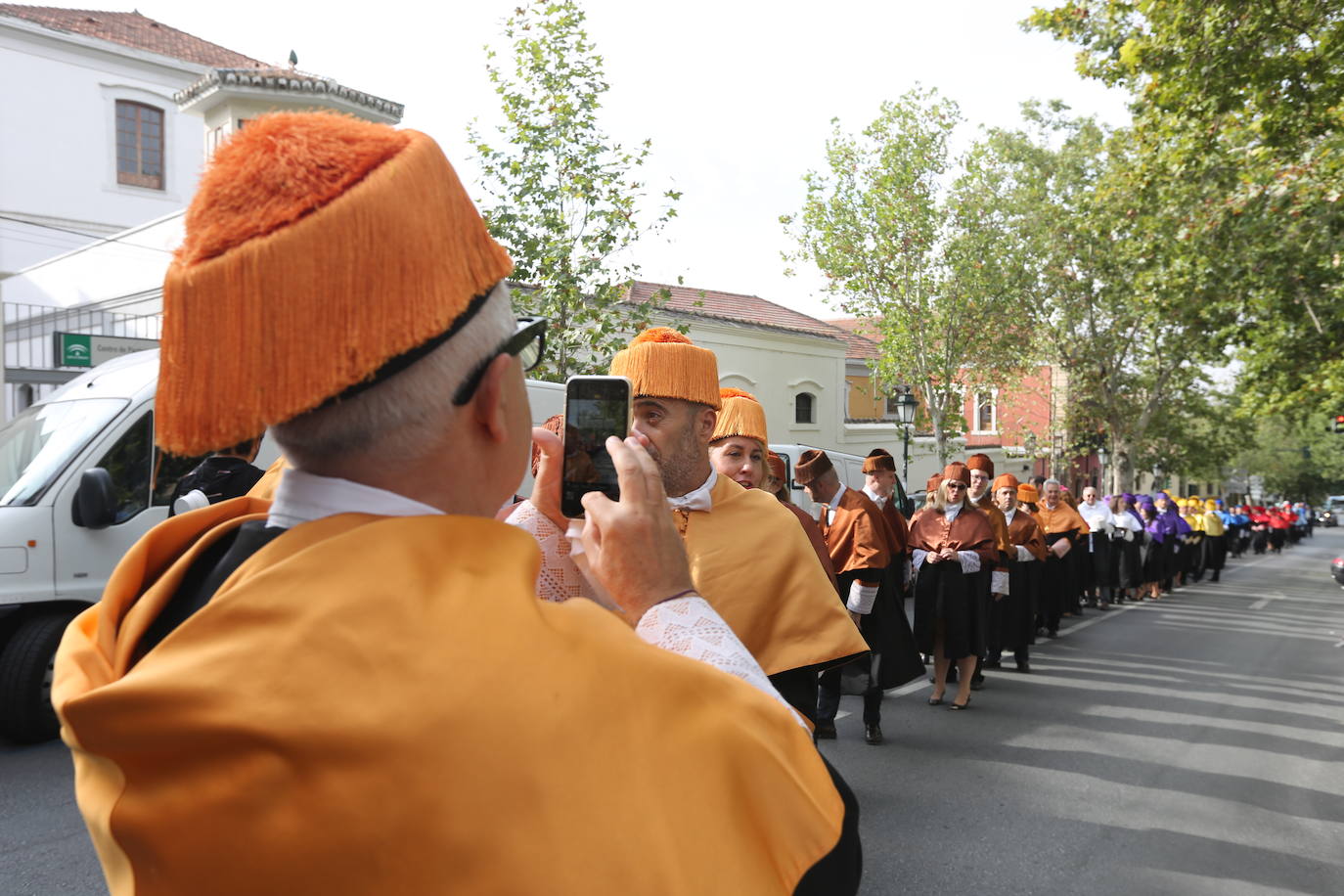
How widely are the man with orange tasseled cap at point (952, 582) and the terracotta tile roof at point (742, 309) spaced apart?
57.4 feet

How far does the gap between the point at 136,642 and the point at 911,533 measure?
28.8ft

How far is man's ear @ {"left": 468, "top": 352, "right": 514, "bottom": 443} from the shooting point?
1.21 metres

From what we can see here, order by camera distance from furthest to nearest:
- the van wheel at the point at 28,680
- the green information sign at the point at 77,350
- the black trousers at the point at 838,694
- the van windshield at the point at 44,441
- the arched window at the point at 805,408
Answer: the arched window at the point at 805,408, the green information sign at the point at 77,350, the black trousers at the point at 838,694, the van windshield at the point at 44,441, the van wheel at the point at 28,680

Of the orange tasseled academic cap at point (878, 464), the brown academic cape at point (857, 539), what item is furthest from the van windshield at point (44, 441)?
the orange tasseled academic cap at point (878, 464)

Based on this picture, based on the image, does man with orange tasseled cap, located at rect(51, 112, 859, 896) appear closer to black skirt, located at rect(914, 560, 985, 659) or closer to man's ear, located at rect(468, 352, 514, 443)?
man's ear, located at rect(468, 352, 514, 443)

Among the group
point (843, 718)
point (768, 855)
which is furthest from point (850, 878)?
point (843, 718)

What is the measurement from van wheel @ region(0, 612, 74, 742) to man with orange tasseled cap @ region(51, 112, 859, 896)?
6.36 m

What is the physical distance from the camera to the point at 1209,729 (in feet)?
27.4

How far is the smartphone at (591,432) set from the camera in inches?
62.6

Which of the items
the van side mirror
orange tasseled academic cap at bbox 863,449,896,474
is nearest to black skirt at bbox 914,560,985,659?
orange tasseled academic cap at bbox 863,449,896,474

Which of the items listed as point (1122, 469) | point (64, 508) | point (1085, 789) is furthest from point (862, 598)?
point (1122, 469)

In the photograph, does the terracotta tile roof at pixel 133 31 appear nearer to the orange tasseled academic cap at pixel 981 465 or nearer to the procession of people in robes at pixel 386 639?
the orange tasseled academic cap at pixel 981 465

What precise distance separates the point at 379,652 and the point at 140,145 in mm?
29656

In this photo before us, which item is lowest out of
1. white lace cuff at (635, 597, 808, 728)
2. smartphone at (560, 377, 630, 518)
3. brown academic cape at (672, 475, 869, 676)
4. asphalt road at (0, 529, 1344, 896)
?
asphalt road at (0, 529, 1344, 896)
